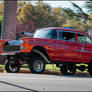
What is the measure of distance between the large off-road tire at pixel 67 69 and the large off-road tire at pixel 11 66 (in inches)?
88.2

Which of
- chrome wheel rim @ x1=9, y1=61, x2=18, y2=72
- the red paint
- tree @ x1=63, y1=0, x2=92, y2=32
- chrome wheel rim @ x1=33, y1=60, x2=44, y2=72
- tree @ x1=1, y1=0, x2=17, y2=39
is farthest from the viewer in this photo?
tree @ x1=63, y1=0, x2=92, y2=32

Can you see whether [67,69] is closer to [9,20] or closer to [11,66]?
[11,66]

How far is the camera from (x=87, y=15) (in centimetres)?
2242

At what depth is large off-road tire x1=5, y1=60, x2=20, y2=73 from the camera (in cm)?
1382

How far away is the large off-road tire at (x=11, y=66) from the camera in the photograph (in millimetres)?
13820

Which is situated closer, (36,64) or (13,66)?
(36,64)

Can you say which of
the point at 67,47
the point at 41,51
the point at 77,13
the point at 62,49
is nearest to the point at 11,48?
the point at 41,51

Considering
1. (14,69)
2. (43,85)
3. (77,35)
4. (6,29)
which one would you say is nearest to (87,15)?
(6,29)

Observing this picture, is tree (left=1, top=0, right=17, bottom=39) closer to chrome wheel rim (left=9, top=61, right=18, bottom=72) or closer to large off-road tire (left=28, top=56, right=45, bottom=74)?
chrome wheel rim (left=9, top=61, right=18, bottom=72)

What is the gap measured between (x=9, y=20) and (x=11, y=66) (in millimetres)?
5471

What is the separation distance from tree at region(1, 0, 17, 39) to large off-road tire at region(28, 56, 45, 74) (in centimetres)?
586

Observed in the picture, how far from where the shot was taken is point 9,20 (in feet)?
61.5

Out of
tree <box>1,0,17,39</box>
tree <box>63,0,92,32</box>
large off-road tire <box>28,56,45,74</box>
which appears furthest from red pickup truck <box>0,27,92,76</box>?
tree <box>63,0,92,32</box>

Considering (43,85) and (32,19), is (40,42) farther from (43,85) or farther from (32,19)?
(32,19)
